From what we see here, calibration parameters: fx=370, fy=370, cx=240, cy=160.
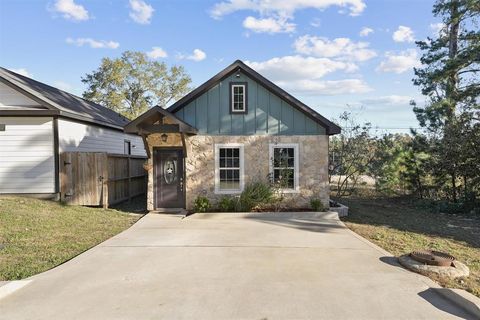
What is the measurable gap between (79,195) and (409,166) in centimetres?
1411

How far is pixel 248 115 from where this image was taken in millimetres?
12648

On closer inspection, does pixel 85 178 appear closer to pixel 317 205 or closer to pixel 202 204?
pixel 202 204

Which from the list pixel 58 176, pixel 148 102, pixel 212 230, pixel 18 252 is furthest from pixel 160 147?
pixel 148 102

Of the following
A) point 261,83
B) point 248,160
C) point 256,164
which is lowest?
point 256,164

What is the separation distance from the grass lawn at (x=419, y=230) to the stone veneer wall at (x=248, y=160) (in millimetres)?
1891

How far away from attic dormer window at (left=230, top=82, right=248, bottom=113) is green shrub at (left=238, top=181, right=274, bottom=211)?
8.69ft

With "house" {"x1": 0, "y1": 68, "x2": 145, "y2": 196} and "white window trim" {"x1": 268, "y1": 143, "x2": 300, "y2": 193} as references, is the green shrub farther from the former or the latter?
"house" {"x1": 0, "y1": 68, "x2": 145, "y2": 196}

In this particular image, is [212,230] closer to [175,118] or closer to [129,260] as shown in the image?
[129,260]

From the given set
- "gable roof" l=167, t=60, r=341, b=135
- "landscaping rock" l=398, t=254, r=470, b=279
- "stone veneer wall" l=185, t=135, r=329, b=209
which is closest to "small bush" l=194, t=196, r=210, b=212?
"stone veneer wall" l=185, t=135, r=329, b=209

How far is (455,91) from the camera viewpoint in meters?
15.6

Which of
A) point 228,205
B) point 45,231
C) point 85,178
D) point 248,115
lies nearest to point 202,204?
point 228,205

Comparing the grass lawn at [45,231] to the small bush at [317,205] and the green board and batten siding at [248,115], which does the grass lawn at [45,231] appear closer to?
the green board and batten siding at [248,115]

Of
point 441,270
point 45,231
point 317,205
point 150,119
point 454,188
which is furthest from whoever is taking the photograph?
point 454,188

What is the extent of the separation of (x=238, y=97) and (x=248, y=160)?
2.18 m
